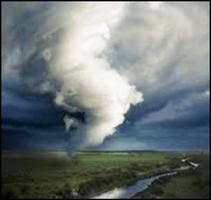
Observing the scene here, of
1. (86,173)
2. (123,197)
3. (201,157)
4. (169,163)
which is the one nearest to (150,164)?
(169,163)

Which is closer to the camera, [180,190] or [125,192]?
[180,190]

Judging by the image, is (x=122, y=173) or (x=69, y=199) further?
(x=122, y=173)

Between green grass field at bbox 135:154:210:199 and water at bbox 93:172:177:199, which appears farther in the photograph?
water at bbox 93:172:177:199

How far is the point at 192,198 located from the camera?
38469 mm

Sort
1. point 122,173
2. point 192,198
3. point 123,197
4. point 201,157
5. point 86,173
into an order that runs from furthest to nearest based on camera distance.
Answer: point 201,157 < point 122,173 < point 86,173 < point 123,197 < point 192,198

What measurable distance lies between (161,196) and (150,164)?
3544 cm

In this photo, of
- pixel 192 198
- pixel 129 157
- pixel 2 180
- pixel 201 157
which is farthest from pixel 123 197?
pixel 129 157

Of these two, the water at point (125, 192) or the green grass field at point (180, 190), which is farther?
the water at point (125, 192)

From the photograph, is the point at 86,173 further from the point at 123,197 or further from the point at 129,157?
the point at 129,157

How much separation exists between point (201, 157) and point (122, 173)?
13506 millimetres

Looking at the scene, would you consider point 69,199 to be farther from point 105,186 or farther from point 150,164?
point 150,164

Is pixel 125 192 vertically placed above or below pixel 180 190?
below

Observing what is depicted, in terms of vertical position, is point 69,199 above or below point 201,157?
below

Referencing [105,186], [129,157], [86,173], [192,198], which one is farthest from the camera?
[129,157]
